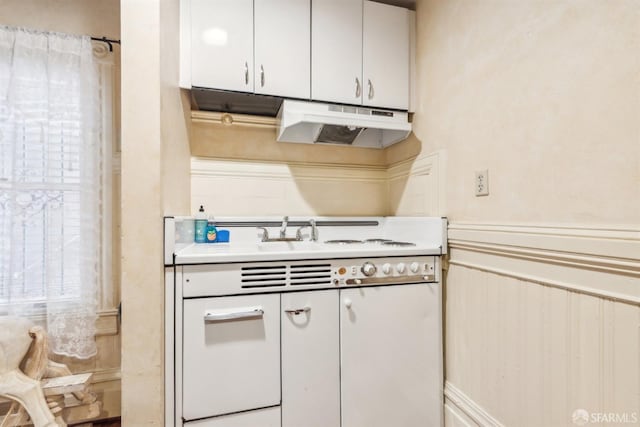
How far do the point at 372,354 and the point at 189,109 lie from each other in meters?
1.69

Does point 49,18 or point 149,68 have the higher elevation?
point 49,18

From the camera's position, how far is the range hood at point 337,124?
1.52m

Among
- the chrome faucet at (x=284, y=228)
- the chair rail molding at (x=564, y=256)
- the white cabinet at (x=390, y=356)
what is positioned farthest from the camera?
the chrome faucet at (x=284, y=228)

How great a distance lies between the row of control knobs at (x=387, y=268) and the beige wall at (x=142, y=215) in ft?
2.78

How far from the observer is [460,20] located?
1.35 m

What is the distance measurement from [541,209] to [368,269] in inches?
27.3

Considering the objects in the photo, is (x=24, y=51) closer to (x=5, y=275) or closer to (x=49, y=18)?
(x=49, y=18)

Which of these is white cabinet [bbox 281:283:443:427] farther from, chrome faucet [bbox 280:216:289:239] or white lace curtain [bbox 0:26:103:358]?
white lace curtain [bbox 0:26:103:358]

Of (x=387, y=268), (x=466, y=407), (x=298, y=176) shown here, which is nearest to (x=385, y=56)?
(x=298, y=176)

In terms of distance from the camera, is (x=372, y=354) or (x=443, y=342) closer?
(x=372, y=354)

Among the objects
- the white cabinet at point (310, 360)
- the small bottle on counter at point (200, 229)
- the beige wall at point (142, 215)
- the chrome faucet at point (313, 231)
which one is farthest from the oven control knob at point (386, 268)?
the small bottle on counter at point (200, 229)

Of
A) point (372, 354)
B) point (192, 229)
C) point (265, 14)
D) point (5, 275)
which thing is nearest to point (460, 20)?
point (265, 14)

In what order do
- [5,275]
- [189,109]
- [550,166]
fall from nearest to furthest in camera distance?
Answer: [550,166]
[5,275]
[189,109]

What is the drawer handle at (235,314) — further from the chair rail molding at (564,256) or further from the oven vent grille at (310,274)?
the chair rail molding at (564,256)
